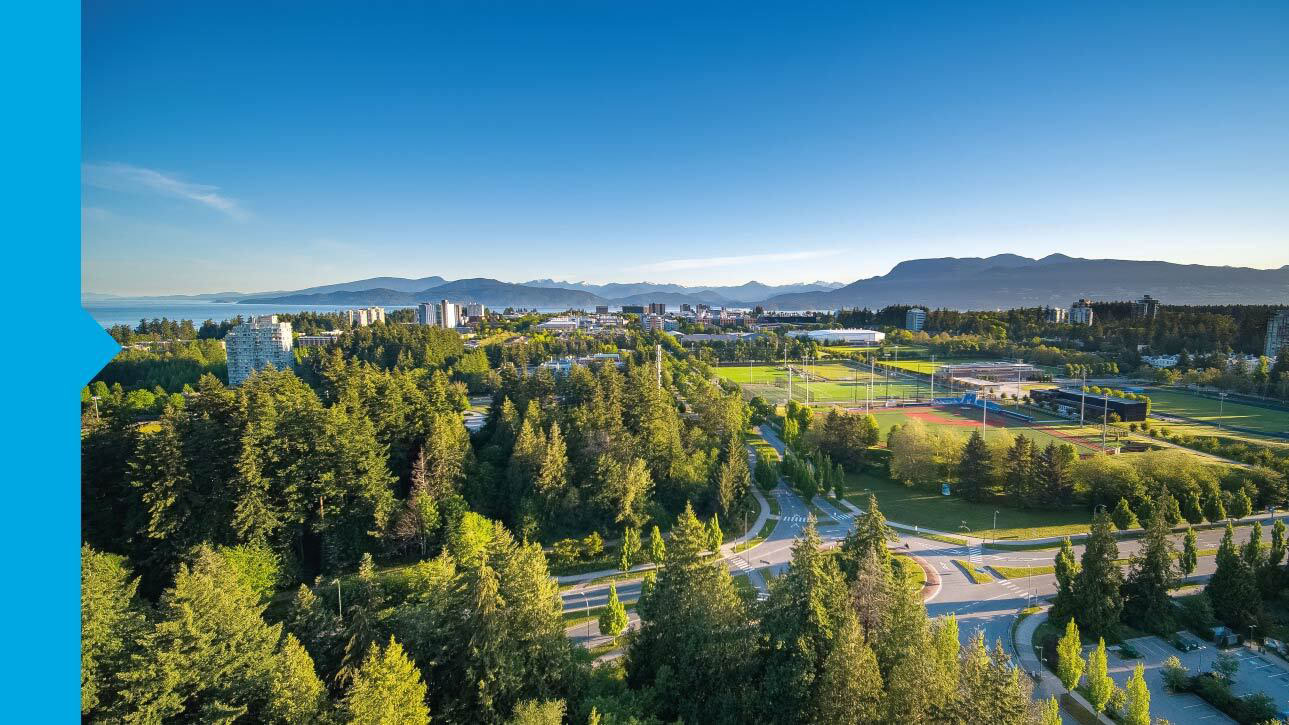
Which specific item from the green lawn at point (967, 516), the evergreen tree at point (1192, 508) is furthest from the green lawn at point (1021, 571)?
the evergreen tree at point (1192, 508)

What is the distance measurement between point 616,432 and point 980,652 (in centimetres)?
1666

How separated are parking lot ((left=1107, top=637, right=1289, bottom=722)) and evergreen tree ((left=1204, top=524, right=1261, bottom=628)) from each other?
1.04 m

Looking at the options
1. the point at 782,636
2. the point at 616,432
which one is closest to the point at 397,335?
the point at 616,432

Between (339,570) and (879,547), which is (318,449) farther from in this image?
(879,547)

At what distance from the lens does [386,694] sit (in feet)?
31.5

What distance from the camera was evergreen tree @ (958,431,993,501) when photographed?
25.8 m

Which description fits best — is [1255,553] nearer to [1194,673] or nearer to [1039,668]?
[1194,673]

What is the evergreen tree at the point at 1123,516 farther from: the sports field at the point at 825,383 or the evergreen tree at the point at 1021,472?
the sports field at the point at 825,383

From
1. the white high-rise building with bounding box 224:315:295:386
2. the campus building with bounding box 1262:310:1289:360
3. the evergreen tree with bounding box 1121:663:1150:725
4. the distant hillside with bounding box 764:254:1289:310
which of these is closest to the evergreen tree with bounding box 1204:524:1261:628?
the evergreen tree with bounding box 1121:663:1150:725

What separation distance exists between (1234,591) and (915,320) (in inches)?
2729

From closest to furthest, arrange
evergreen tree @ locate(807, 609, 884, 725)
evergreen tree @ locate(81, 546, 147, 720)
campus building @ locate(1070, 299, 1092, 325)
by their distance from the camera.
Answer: evergreen tree @ locate(807, 609, 884, 725) < evergreen tree @ locate(81, 546, 147, 720) < campus building @ locate(1070, 299, 1092, 325)

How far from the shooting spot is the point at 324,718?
32.0ft

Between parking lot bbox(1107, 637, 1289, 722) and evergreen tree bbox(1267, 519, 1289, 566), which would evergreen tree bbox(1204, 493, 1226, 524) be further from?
parking lot bbox(1107, 637, 1289, 722)

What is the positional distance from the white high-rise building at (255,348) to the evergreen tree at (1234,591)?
2032 inches
